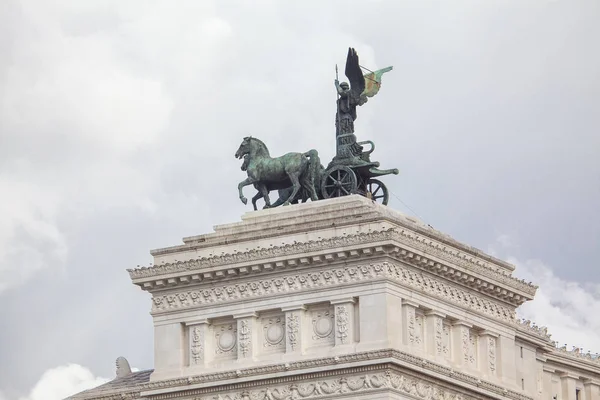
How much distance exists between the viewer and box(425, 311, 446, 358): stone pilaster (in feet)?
275

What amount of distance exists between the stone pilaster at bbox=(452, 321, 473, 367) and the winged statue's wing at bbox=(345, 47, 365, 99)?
1037 centimetres

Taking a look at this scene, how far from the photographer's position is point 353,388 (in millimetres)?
81688

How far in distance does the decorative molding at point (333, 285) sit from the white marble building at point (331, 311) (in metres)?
0.05

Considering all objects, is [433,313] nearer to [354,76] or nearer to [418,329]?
[418,329]

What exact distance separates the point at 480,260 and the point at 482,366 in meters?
4.01

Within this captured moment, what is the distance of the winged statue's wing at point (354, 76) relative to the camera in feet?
294

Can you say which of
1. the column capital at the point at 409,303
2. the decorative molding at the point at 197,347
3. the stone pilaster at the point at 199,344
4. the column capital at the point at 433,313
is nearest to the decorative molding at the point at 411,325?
the column capital at the point at 409,303

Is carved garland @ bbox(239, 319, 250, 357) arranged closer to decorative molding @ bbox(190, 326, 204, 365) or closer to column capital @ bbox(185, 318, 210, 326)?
column capital @ bbox(185, 318, 210, 326)

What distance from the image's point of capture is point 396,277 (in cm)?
8275

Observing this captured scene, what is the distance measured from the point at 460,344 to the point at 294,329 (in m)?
6.39

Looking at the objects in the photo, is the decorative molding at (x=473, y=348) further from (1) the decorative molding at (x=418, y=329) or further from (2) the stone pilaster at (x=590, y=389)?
(2) the stone pilaster at (x=590, y=389)

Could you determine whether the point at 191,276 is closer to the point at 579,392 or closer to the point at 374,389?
the point at 374,389

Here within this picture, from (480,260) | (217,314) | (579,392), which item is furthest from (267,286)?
(579,392)

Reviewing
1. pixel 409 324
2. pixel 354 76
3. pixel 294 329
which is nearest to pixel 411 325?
pixel 409 324
